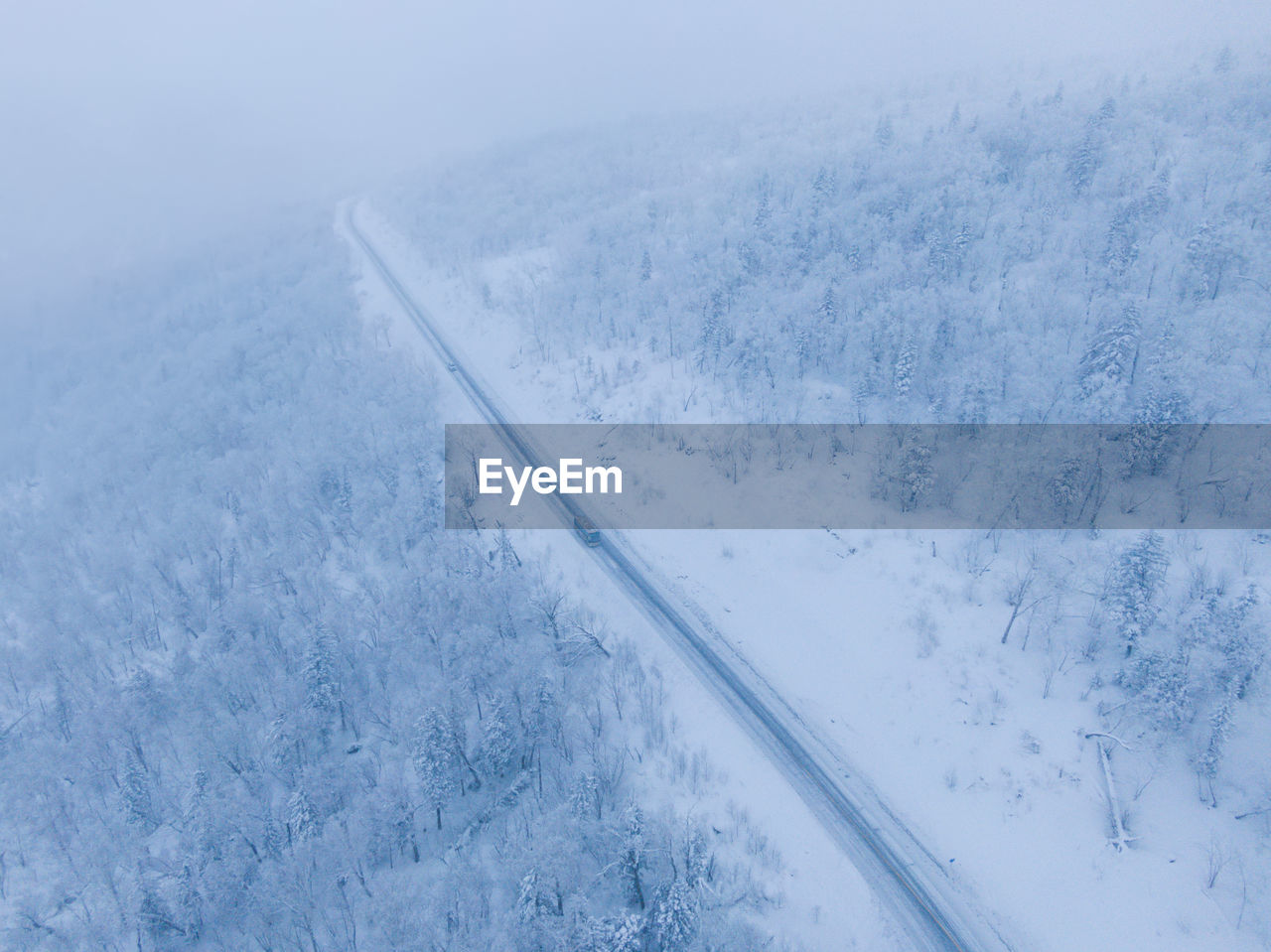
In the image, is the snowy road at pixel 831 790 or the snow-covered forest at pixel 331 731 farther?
the snow-covered forest at pixel 331 731

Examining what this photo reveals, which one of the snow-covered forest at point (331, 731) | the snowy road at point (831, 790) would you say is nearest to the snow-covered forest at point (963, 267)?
the snowy road at point (831, 790)

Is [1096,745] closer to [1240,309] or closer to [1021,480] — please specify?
[1021,480]

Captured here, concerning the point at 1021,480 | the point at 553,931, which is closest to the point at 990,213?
the point at 1021,480

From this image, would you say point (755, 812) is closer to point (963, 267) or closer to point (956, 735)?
point (956, 735)

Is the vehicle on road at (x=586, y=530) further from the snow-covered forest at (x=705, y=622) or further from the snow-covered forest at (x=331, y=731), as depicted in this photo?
the snow-covered forest at (x=331, y=731)

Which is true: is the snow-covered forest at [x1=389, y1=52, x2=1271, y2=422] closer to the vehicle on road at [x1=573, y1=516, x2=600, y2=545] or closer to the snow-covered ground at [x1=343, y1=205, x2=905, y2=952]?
the vehicle on road at [x1=573, y1=516, x2=600, y2=545]

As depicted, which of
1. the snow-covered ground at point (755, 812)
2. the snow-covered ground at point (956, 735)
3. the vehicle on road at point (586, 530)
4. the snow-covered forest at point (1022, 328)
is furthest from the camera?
the vehicle on road at point (586, 530)
